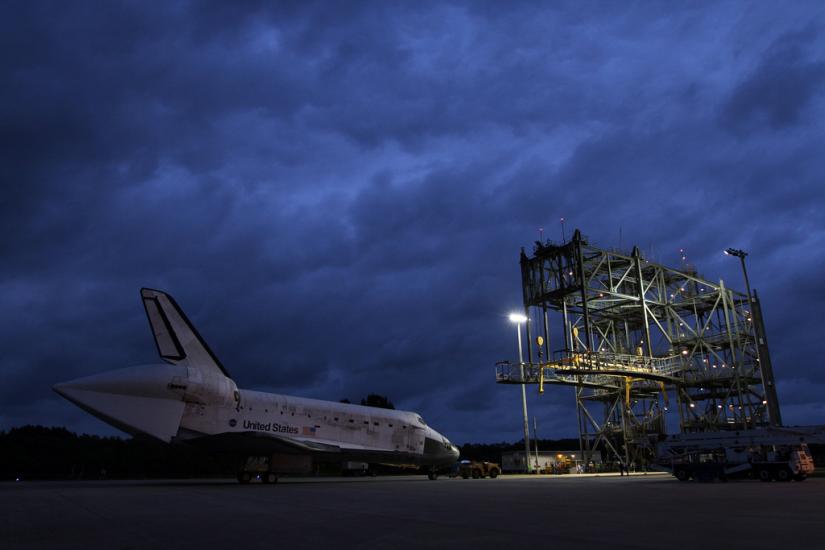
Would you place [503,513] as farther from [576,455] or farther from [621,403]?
[576,455]

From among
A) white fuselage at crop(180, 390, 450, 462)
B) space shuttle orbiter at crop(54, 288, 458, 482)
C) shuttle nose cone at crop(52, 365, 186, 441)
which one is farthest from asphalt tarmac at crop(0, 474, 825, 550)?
white fuselage at crop(180, 390, 450, 462)

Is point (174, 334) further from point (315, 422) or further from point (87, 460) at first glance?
point (87, 460)

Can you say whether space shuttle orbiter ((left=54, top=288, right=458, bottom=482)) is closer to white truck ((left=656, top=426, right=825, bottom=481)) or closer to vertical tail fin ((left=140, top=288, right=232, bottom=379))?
vertical tail fin ((left=140, top=288, right=232, bottom=379))

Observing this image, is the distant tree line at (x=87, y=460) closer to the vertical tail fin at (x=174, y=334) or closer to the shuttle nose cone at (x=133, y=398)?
the vertical tail fin at (x=174, y=334)

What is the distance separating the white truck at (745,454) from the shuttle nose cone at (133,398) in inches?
1051

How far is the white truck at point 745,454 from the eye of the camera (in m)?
27.4

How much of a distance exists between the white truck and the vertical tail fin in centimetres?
2609

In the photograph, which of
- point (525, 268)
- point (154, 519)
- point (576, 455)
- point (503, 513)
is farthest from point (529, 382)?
point (154, 519)

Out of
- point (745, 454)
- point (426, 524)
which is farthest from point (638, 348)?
point (426, 524)

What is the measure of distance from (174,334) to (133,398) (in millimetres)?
4663

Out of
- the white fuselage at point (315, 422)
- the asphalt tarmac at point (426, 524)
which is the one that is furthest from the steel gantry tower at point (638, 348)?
the asphalt tarmac at point (426, 524)

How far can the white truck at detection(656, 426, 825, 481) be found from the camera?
27.4 metres

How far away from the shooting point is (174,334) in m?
31.2

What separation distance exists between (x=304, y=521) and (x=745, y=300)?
208 feet
